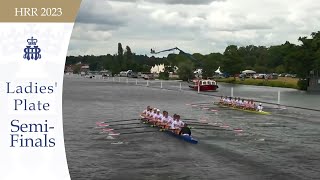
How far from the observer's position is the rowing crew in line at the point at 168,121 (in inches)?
1021

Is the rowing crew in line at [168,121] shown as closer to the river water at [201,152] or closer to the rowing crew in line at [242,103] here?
the river water at [201,152]

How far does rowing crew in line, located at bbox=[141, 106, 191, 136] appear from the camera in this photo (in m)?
25.9

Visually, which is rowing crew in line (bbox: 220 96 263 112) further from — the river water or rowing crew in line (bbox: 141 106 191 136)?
rowing crew in line (bbox: 141 106 191 136)

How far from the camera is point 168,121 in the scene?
2836cm

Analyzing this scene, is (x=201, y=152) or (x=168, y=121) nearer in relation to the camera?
(x=201, y=152)


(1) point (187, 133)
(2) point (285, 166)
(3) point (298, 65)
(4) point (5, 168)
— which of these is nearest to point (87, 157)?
(1) point (187, 133)

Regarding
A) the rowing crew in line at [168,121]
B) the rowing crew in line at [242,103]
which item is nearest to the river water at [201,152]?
the rowing crew in line at [168,121]

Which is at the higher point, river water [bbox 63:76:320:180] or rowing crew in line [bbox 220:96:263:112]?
rowing crew in line [bbox 220:96:263:112]

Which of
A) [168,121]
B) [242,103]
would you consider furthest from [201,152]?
[242,103]

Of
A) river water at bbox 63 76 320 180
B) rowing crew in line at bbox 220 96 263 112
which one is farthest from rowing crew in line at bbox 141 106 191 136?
rowing crew in line at bbox 220 96 263 112
